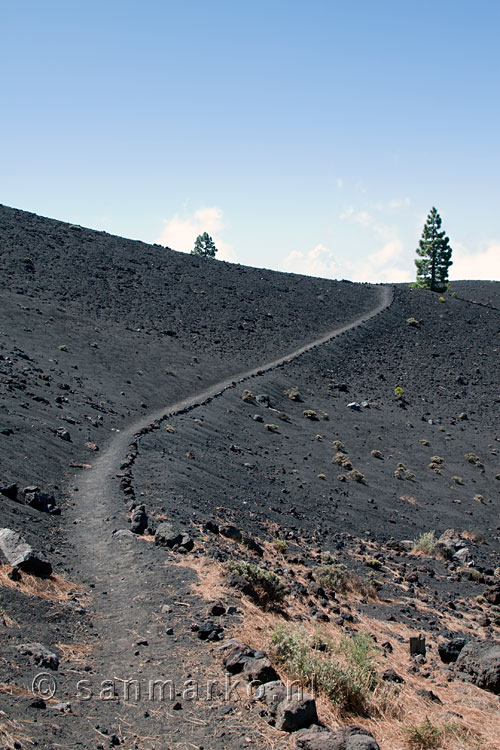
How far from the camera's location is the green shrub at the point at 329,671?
281 inches

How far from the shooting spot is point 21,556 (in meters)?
9.74

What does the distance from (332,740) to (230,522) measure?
10.5m

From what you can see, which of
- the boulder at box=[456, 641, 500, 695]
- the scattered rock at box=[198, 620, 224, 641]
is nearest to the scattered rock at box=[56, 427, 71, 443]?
the scattered rock at box=[198, 620, 224, 641]

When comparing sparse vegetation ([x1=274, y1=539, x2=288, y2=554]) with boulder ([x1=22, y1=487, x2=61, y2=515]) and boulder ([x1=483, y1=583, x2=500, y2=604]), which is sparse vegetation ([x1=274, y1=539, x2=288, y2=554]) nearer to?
boulder ([x1=483, y1=583, x2=500, y2=604])

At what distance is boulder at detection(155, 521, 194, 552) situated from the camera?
39.2ft

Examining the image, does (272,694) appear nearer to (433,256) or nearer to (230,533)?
(230,533)

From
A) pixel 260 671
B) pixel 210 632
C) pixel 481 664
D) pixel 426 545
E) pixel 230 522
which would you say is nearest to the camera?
pixel 260 671

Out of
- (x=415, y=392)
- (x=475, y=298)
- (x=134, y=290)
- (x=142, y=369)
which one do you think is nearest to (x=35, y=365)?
(x=142, y=369)

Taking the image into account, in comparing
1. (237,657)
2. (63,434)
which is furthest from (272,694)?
(63,434)

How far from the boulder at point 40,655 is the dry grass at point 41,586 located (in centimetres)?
176

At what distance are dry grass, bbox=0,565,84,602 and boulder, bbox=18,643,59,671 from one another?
1.76 meters

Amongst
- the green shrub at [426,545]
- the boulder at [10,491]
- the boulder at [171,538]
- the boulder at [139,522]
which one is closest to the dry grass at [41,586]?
the boulder at [171,538]

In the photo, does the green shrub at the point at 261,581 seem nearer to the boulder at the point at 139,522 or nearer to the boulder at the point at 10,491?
the boulder at the point at 139,522

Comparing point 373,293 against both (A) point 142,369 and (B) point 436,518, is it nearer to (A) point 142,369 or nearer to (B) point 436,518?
(A) point 142,369
